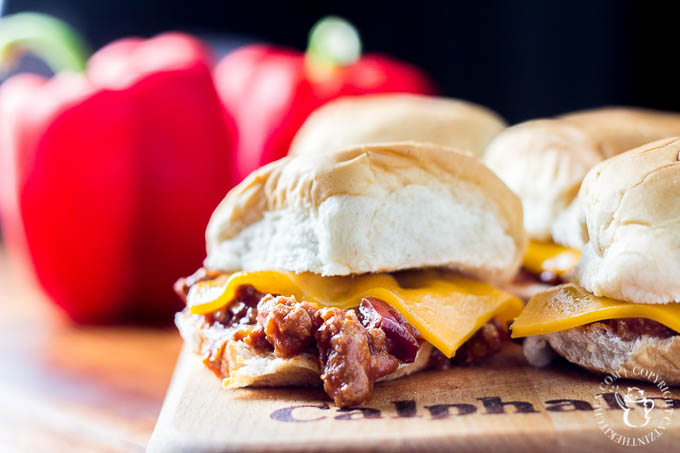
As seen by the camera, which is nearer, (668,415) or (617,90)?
(668,415)

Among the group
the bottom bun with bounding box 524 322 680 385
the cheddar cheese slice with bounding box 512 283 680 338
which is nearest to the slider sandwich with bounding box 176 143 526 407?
the cheddar cheese slice with bounding box 512 283 680 338

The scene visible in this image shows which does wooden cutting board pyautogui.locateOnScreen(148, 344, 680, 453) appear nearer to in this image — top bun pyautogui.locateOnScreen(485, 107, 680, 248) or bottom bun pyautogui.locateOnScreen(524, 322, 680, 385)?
bottom bun pyautogui.locateOnScreen(524, 322, 680, 385)

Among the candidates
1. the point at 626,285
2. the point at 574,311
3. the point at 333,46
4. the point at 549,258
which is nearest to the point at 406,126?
the point at 549,258

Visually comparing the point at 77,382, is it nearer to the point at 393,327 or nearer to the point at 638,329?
the point at 393,327

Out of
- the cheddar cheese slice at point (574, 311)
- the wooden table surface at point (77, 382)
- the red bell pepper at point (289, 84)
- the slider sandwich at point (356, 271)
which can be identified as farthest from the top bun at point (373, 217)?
the red bell pepper at point (289, 84)

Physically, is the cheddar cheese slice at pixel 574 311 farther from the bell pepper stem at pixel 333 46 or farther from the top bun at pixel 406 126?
the bell pepper stem at pixel 333 46

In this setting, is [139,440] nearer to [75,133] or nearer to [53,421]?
[53,421]

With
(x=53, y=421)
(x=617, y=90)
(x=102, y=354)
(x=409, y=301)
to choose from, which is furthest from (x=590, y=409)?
(x=617, y=90)
